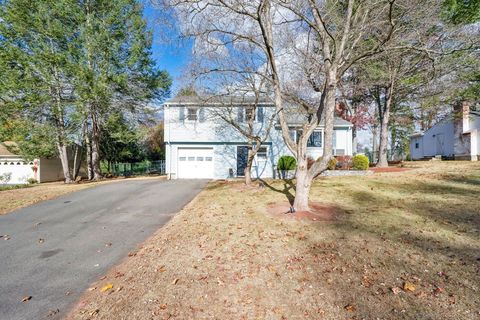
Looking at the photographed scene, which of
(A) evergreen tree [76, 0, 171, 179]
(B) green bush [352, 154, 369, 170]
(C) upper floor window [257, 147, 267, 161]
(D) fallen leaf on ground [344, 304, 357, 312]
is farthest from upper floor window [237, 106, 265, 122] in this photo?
(D) fallen leaf on ground [344, 304, 357, 312]

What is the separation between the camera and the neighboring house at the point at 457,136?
19.9 metres

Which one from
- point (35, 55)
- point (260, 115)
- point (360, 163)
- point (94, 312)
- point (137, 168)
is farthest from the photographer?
point (137, 168)

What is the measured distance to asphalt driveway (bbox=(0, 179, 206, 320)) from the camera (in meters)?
3.90

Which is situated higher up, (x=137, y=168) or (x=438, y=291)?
(x=137, y=168)

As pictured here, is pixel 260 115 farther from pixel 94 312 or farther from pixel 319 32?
pixel 94 312

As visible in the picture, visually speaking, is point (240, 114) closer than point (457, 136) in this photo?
Yes

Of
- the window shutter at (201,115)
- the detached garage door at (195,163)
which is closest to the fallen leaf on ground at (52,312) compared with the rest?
the detached garage door at (195,163)

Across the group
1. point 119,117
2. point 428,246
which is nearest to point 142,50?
point 119,117

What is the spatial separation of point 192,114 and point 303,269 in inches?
603

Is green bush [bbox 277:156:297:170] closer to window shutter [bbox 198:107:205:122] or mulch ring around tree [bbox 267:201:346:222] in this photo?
window shutter [bbox 198:107:205:122]

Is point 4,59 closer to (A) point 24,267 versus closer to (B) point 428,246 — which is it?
(A) point 24,267

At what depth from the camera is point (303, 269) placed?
4.41m

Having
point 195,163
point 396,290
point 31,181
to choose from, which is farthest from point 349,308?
point 31,181

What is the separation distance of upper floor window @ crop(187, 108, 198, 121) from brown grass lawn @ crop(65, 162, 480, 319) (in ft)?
37.1
